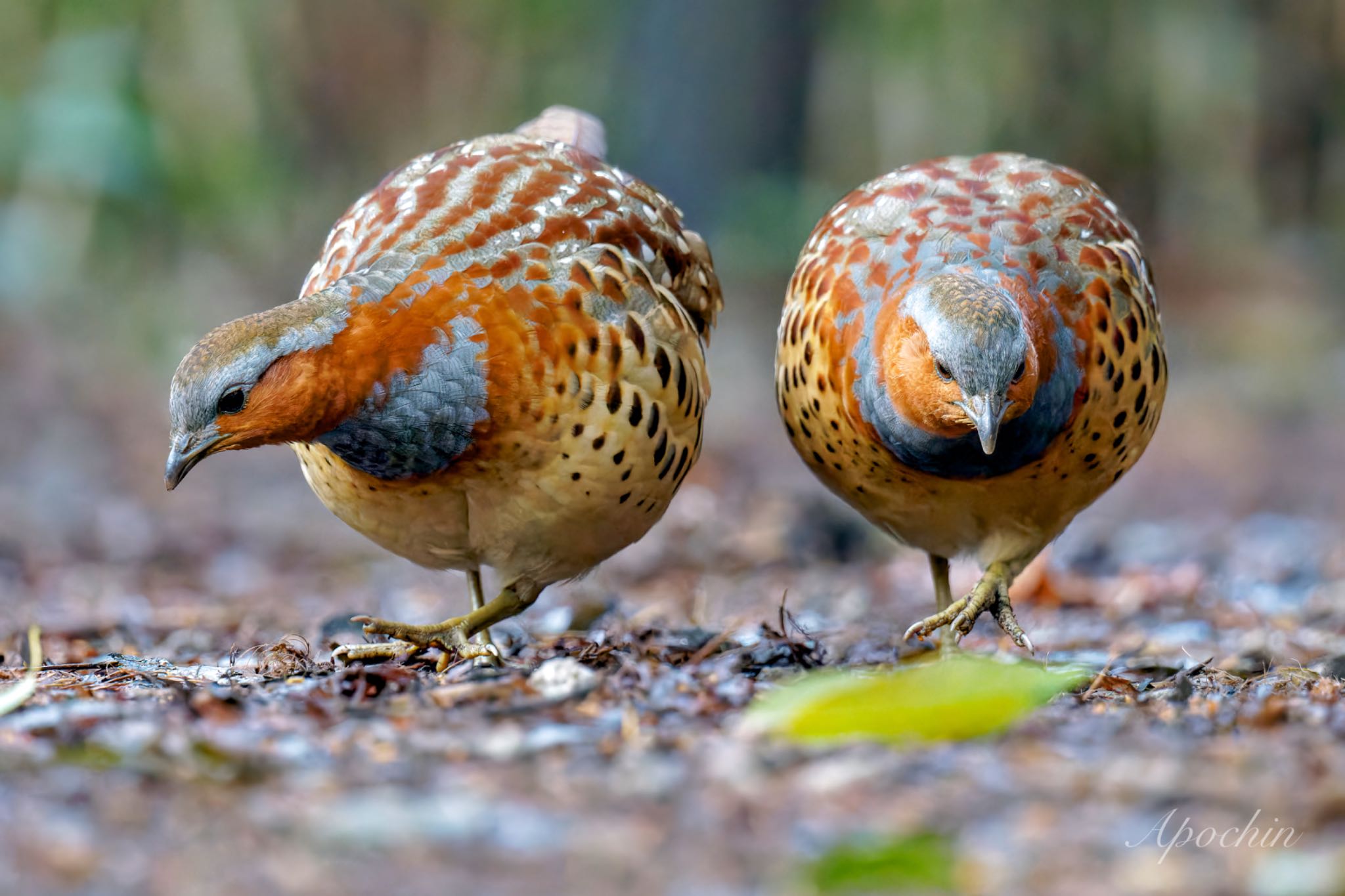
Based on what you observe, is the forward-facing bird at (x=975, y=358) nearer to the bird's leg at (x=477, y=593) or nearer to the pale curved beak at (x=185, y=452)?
the bird's leg at (x=477, y=593)

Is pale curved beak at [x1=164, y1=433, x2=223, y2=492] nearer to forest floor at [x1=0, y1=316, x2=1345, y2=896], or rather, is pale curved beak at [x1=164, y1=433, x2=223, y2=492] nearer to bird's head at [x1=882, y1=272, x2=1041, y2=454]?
forest floor at [x1=0, y1=316, x2=1345, y2=896]

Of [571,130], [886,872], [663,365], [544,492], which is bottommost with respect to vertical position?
[886,872]

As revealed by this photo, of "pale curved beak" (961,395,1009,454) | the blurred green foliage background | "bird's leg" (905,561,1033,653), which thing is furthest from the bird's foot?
the blurred green foliage background

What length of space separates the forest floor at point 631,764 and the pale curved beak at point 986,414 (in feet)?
2.62

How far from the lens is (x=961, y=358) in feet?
15.8

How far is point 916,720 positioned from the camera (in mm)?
3473

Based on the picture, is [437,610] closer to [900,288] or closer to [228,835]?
[900,288]

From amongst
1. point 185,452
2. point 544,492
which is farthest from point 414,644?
point 185,452

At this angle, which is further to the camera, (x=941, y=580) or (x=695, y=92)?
(x=695, y=92)

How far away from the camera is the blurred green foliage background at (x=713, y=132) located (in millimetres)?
14766

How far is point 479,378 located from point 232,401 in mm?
743

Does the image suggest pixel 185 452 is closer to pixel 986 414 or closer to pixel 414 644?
pixel 414 644

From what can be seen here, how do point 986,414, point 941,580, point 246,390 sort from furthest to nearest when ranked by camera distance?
point 941,580, point 986,414, point 246,390

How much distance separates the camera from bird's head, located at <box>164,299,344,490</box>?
14.7 ft
